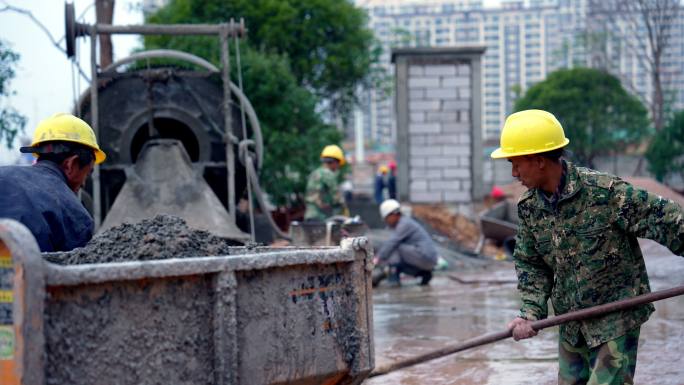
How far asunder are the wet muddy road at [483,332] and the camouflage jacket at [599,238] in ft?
5.80

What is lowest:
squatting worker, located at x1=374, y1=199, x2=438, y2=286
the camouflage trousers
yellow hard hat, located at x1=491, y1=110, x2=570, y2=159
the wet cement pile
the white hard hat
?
squatting worker, located at x1=374, y1=199, x2=438, y2=286

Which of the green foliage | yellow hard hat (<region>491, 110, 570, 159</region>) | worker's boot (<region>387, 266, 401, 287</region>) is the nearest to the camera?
yellow hard hat (<region>491, 110, 570, 159</region>)

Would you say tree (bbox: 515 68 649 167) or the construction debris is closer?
the construction debris

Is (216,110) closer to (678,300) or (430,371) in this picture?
(430,371)

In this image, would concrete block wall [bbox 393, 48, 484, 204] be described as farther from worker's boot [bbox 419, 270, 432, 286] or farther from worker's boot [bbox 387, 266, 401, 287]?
worker's boot [bbox 419, 270, 432, 286]

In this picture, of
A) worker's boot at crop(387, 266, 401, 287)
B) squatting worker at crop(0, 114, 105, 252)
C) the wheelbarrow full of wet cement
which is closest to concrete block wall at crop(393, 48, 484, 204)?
worker's boot at crop(387, 266, 401, 287)

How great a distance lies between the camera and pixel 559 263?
13.5 ft

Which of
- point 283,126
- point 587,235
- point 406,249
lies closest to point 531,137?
point 587,235

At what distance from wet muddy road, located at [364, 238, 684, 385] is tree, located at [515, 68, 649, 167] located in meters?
16.1

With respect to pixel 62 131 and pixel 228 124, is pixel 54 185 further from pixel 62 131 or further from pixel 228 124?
pixel 228 124

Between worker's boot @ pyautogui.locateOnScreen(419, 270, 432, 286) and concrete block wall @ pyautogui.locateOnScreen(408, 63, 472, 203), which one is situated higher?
concrete block wall @ pyautogui.locateOnScreen(408, 63, 472, 203)

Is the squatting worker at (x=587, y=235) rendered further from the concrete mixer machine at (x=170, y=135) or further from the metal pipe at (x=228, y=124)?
the metal pipe at (x=228, y=124)

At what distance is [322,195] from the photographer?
12094 millimetres

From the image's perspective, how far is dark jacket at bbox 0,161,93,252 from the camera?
418 centimetres
